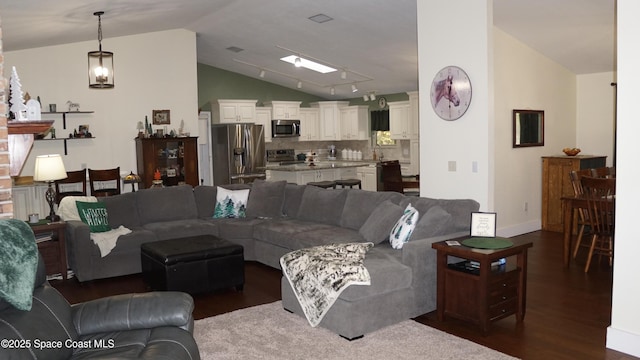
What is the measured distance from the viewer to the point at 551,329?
12.9ft

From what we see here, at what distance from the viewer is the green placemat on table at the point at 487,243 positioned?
391cm

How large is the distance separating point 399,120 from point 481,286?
761cm

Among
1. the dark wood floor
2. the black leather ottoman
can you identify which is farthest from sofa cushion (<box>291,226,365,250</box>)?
the black leather ottoman

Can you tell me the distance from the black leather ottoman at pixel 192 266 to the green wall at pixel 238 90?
631cm

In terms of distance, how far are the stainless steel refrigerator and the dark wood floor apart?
4407mm

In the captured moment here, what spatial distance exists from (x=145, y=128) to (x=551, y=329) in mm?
6716

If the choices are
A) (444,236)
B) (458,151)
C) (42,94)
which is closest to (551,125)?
(458,151)

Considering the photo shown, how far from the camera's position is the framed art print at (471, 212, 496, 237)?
13.7ft

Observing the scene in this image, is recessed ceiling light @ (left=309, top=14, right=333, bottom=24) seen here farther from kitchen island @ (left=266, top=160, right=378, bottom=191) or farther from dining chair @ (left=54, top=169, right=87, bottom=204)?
dining chair @ (left=54, top=169, right=87, bottom=204)

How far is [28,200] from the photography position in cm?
734

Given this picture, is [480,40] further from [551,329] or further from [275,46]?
[275,46]

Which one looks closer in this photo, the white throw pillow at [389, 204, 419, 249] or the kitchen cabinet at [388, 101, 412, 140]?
the white throw pillow at [389, 204, 419, 249]

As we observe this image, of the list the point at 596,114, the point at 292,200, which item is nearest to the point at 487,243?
the point at 292,200

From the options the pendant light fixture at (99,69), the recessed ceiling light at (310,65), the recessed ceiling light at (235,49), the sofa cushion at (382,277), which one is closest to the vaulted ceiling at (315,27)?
the recessed ceiling light at (235,49)
